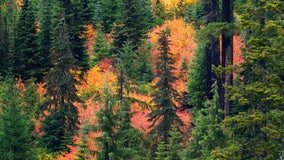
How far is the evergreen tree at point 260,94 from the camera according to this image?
1423 centimetres

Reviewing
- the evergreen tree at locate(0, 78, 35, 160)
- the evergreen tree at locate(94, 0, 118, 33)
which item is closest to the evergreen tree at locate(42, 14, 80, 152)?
the evergreen tree at locate(0, 78, 35, 160)

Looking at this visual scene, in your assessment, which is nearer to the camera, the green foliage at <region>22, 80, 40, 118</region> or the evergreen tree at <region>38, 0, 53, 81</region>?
the green foliage at <region>22, 80, 40, 118</region>

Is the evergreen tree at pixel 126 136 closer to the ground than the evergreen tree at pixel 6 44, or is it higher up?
closer to the ground

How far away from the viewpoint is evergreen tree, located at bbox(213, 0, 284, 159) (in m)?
14.2

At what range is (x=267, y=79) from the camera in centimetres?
1452

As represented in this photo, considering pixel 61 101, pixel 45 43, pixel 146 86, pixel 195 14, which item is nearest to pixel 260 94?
pixel 61 101

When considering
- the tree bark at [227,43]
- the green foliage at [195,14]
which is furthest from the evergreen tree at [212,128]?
the green foliage at [195,14]

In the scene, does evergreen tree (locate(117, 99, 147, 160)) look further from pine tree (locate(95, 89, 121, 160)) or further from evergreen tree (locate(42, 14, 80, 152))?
evergreen tree (locate(42, 14, 80, 152))

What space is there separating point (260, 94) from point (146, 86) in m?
20.3

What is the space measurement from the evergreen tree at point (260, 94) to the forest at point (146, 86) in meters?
0.03

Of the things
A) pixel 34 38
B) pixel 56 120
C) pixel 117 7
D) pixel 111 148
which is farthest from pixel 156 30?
pixel 111 148

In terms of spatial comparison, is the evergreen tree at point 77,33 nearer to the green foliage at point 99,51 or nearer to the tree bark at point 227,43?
the green foliage at point 99,51

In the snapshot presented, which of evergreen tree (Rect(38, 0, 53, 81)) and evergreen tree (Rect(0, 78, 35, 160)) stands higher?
evergreen tree (Rect(38, 0, 53, 81))

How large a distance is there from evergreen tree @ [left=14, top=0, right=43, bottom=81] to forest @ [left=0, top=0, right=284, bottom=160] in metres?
0.10
